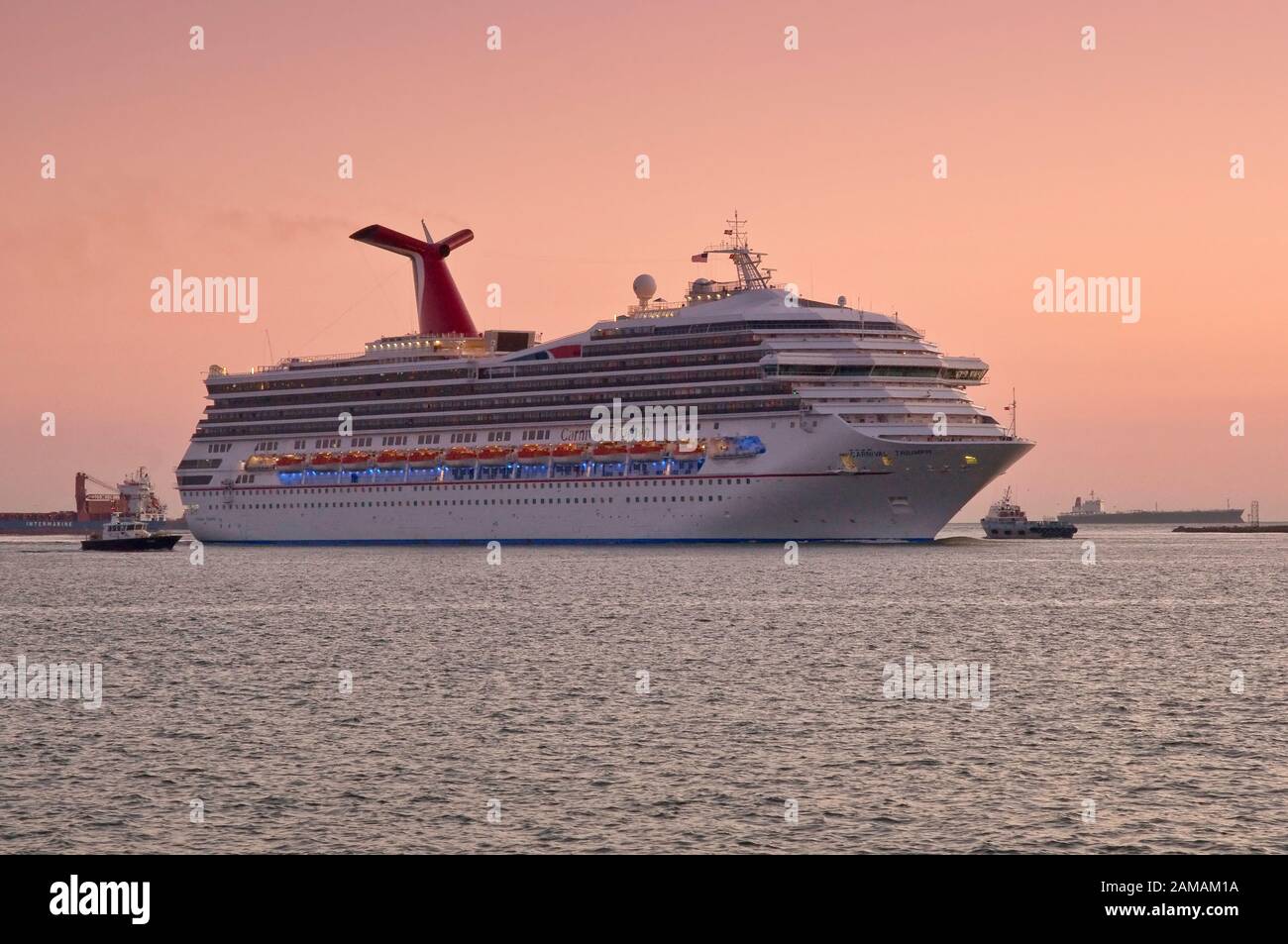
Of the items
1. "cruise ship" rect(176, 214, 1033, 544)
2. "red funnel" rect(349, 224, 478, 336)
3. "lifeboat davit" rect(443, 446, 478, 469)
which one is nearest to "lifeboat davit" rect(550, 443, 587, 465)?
"cruise ship" rect(176, 214, 1033, 544)

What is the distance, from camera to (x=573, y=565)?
103938mm

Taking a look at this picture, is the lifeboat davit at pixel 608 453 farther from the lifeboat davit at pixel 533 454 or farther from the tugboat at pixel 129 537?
the tugboat at pixel 129 537

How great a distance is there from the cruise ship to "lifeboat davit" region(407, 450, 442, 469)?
0.31m

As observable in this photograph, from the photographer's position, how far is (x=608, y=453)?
126188 millimetres

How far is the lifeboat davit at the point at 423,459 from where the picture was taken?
456ft

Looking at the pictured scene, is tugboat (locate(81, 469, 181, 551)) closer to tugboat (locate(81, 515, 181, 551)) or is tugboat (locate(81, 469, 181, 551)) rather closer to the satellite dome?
tugboat (locate(81, 515, 181, 551))

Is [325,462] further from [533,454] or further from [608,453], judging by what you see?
[608,453]

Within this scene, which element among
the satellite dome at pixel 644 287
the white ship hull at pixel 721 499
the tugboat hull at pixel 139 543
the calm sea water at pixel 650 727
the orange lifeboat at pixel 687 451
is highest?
the satellite dome at pixel 644 287

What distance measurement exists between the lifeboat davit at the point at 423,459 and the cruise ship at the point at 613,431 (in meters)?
0.31

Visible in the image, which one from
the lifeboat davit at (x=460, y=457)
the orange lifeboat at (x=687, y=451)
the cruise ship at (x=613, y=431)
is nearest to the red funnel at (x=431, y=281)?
the cruise ship at (x=613, y=431)

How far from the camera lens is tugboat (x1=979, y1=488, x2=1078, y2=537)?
618 feet

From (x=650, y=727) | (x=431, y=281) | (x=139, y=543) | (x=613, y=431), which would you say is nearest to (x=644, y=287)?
(x=613, y=431)
